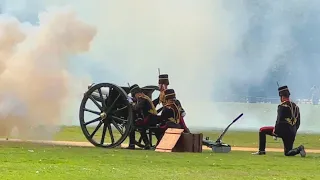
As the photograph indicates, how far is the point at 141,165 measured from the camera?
53.1ft

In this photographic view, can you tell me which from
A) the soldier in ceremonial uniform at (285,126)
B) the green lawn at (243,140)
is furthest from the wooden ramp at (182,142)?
the green lawn at (243,140)

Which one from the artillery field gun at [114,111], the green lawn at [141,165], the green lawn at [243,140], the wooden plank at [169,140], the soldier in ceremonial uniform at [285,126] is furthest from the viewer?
the green lawn at [243,140]

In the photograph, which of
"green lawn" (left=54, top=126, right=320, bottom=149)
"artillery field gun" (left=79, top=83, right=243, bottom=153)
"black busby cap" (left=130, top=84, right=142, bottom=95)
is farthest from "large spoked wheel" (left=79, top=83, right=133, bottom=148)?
"green lawn" (left=54, top=126, right=320, bottom=149)

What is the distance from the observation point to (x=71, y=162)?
16.3 m

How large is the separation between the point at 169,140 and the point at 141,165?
4.81 meters

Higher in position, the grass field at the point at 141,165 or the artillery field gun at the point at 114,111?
the artillery field gun at the point at 114,111

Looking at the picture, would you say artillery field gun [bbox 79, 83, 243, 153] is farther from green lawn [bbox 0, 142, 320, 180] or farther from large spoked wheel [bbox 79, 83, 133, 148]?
green lawn [bbox 0, 142, 320, 180]

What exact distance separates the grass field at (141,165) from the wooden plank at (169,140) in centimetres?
75

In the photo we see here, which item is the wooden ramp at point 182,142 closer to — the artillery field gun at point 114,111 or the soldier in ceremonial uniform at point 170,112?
the artillery field gun at point 114,111

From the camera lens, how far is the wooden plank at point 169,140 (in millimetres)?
20734

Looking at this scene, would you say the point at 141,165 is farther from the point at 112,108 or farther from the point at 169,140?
the point at 112,108

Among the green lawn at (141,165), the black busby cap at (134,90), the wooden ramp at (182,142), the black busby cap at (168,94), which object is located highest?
the black busby cap at (134,90)

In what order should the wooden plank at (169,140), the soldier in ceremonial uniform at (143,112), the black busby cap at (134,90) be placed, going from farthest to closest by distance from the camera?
the black busby cap at (134,90)
the soldier in ceremonial uniform at (143,112)
the wooden plank at (169,140)

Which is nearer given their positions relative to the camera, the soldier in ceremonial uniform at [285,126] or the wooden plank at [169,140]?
the wooden plank at [169,140]
